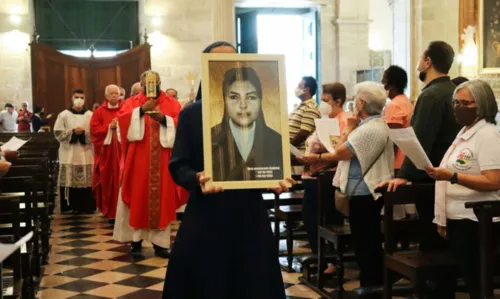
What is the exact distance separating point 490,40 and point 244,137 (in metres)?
10.0

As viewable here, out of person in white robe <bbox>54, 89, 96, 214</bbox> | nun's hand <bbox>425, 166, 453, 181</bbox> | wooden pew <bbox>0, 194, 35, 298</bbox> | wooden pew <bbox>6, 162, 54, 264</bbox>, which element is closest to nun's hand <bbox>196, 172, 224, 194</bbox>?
nun's hand <bbox>425, 166, 453, 181</bbox>

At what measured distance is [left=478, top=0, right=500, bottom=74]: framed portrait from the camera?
11.7 m

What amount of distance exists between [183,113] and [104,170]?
6.30 m

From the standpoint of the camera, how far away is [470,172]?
11.6ft

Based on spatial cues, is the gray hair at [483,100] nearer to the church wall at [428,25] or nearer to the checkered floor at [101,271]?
the checkered floor at [101,271]

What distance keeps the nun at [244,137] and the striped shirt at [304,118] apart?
12.2 ft

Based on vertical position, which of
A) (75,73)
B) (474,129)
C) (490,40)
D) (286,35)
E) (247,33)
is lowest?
(474,129)

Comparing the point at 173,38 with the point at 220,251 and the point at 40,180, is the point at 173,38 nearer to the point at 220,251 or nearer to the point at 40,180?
the point at 40,180

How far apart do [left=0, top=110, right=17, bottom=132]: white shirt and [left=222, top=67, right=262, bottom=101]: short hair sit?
12965mm

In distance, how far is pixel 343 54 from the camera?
17266 mm

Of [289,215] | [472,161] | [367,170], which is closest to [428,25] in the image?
[289,215]

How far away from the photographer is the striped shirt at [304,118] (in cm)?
660

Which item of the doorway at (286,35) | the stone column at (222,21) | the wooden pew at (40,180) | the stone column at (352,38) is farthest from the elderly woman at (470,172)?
the stone column at (352,38)

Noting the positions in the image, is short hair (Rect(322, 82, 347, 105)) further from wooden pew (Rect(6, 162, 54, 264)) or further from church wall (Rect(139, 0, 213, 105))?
church wall (Rect(139, 0, 213, 105))
